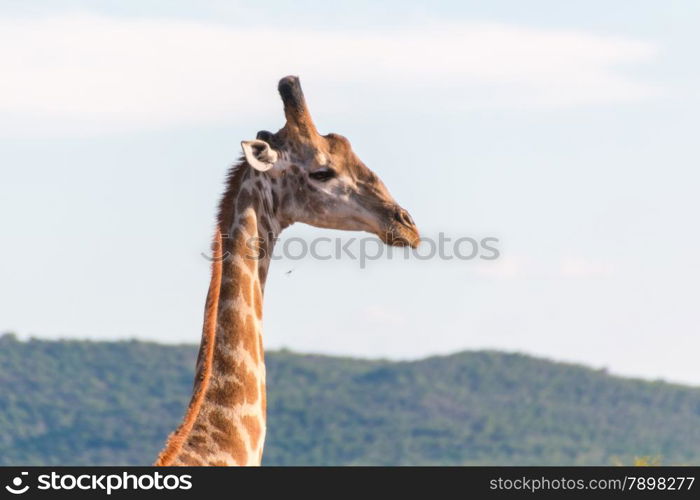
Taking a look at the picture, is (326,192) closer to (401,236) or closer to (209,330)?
(401,236)

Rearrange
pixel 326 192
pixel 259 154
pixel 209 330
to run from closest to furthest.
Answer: pixel 209 330, pixel 259 154, pixel 326 192

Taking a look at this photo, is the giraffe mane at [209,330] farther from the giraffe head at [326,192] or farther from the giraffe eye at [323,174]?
the giraffe eye at [323,174]

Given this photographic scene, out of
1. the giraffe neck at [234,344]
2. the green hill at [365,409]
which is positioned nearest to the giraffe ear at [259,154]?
the giraffe neck at [234,344]

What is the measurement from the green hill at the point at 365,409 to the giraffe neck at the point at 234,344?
103049 mm

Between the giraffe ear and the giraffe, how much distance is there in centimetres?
1

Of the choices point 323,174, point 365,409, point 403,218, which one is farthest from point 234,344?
point 365,409

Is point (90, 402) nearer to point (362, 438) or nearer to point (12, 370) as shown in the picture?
point (12, 370)

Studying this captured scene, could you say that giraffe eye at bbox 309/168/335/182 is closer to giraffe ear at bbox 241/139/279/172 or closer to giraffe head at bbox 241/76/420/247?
giraffe head at bbox 241/76/420/247

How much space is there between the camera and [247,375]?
14.5 metres

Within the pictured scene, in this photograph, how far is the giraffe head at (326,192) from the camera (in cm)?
1536

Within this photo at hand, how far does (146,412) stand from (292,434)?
13.2 m


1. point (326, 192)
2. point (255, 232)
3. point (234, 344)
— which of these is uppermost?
point (326, 192)

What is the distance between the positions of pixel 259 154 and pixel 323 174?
0.71 metres

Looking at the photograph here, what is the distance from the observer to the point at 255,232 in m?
15.1
